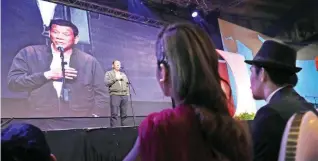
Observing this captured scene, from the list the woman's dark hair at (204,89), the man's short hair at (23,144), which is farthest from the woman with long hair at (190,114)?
the man's short hair at (23,144)

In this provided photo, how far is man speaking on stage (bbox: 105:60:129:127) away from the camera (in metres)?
4.68

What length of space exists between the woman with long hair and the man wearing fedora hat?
0.28 m

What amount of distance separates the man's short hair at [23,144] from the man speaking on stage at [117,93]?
4.01m

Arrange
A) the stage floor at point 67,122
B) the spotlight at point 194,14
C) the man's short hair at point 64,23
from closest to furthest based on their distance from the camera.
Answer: the stage floor at point 67,122 → the man's short hair at point 64,23 → the spotlight at point 194,14

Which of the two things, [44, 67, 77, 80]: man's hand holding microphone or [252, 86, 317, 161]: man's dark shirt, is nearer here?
[252, 86, 317, 161]: man's dark shirt

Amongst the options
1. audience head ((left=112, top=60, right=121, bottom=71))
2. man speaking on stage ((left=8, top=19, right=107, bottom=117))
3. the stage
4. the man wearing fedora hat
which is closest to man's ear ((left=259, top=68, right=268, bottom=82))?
the man wearing fedora hat

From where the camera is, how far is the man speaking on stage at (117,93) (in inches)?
184

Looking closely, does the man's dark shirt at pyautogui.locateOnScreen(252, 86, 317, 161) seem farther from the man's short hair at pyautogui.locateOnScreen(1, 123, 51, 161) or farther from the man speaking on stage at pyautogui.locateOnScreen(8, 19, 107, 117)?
the man speaking on stage at pyautogui.locateOnScreen(8, 19, 107, 117)

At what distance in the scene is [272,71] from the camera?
1.15 metres

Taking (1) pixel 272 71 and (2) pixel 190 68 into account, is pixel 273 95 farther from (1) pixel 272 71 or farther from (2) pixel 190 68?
(2) pixel 190 68

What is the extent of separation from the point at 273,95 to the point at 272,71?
0.11m

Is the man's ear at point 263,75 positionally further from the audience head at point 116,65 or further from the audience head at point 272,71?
the audience head at point 116,65

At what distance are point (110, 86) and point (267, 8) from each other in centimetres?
589

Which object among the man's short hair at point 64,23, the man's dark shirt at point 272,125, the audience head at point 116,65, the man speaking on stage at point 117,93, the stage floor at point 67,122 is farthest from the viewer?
the audience head at point 116,65
